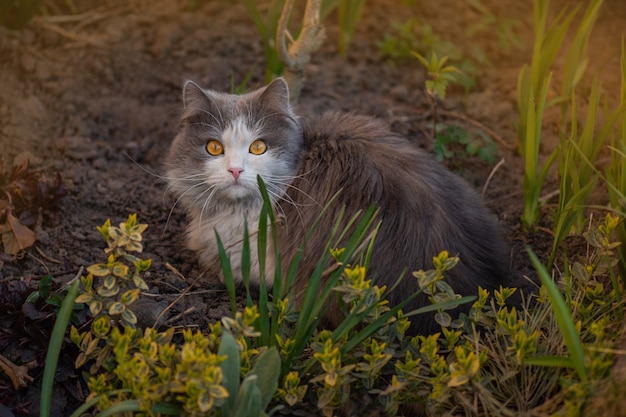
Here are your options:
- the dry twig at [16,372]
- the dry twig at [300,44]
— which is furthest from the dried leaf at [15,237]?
the dry twig at [300,44]

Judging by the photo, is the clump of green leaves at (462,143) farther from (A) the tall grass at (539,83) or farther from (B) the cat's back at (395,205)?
(B) the cat's back at (395,205)

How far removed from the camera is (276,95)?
3053 mm

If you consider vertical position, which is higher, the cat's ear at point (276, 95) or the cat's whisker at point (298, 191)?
the cat's ear at point (276, 95)

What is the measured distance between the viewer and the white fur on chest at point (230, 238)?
3.06m

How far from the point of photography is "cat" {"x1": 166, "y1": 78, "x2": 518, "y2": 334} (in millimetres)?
2695

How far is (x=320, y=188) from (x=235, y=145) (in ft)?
1.25

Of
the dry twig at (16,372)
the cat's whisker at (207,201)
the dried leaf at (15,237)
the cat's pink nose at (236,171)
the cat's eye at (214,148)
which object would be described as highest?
the cat's eye at (214,148)

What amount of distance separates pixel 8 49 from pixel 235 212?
206 cm

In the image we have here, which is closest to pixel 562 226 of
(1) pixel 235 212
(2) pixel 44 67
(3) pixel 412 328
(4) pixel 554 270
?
(4) pixel 554 270

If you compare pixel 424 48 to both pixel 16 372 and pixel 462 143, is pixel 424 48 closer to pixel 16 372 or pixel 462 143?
pixel 462 143

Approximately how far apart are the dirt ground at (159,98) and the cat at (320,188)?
1.26 feet

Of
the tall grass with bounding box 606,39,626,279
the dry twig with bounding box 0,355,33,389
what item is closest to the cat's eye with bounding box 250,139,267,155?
the dry twig with bounding box 0,355,33,389

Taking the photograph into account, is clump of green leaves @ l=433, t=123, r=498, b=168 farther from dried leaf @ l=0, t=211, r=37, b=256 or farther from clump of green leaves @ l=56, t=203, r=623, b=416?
dried leaf @ l=0, t=211, r=37, b=256

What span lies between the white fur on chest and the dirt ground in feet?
0.38
